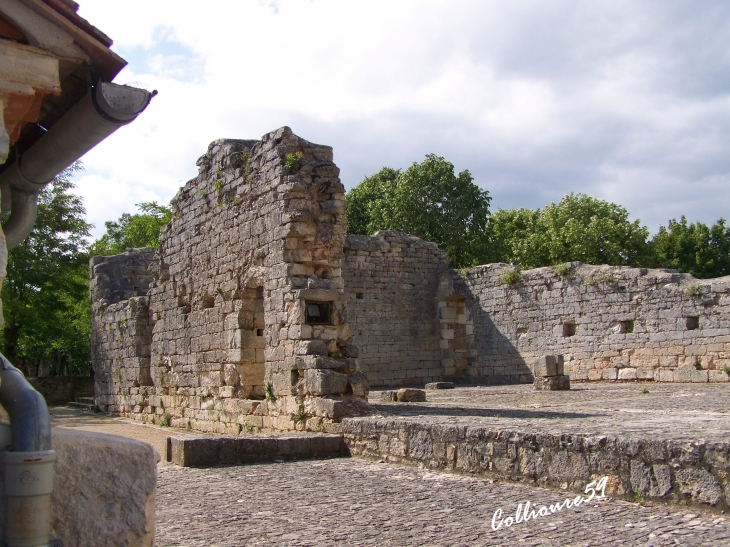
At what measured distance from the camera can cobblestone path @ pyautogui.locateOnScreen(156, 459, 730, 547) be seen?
441 centimetres

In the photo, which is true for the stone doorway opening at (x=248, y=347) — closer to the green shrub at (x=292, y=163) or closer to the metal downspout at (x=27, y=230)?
the green shrub at (x=292, y=163)

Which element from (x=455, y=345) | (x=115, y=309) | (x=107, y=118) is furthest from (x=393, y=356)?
(x=107, y=118)

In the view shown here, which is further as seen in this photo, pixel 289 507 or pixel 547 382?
pixel 547 382

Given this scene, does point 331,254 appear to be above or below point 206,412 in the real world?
above

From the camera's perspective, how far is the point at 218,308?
11.8 m

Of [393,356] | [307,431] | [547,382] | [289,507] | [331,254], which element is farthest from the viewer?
[393,356]

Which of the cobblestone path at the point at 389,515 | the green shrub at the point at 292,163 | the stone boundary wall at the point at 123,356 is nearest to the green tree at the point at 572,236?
the stone boundary wall at the point at 123,356

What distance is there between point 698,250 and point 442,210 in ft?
51.9

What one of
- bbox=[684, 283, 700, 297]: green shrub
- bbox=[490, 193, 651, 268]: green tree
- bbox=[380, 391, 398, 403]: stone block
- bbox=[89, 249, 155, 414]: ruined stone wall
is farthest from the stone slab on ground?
bbox=[490, 193, 651, 268]: green tree

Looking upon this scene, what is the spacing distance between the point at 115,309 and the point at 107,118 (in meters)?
13.9

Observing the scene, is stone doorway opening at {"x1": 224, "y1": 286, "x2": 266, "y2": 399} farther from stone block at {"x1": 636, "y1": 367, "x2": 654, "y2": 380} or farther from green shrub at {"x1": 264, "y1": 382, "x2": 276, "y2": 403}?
stone block at {"x1": 636, "y1": 367, "x2": 654, "y2": 380}

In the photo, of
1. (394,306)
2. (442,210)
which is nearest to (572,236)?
(442,210)

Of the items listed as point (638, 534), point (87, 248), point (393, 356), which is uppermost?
point (87, 248)

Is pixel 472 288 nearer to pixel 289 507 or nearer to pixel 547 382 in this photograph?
pixel 547 382
